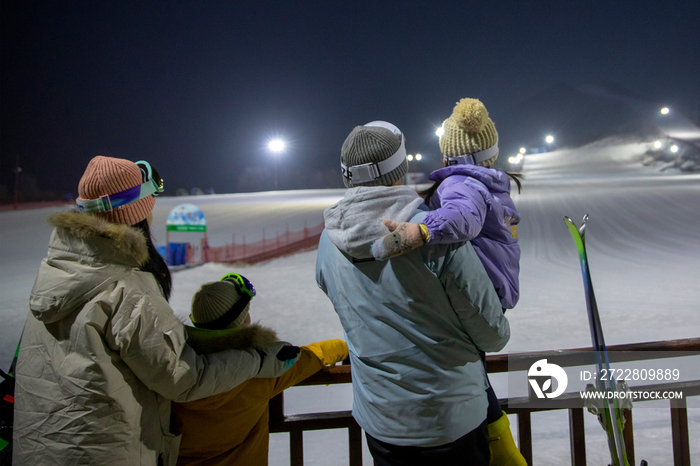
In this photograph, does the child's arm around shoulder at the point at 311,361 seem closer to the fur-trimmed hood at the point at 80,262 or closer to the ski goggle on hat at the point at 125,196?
the fur-trimmed hood at the point at 80,262

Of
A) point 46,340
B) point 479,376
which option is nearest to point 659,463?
point 479,376

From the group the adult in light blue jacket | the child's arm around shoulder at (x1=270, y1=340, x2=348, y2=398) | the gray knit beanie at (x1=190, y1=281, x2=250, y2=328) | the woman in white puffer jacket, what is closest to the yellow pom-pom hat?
the adult in light blue jacket

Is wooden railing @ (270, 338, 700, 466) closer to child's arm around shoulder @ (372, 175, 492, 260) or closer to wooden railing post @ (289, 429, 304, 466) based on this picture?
wooden railing post @ (289, 429, 304, 466)

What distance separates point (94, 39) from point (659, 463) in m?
41.0

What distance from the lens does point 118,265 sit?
1.07 metres

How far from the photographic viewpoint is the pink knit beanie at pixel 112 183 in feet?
3.82

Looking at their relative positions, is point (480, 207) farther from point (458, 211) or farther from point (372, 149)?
point (372, 149)

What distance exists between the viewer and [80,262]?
1.04 metres

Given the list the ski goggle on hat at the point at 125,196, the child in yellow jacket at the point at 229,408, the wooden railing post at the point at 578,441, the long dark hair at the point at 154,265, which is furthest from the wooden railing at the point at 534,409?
the ski goggle on hat at the point at 125,196

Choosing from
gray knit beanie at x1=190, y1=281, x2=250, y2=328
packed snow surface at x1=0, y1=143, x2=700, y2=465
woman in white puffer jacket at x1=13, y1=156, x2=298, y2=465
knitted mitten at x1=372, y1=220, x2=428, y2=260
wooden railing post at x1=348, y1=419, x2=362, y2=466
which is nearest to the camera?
knitted mitten at x1=372, y1=220, x2=428, y2=260

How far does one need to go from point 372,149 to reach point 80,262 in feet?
2.41

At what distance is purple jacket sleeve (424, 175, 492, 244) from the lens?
95 cm

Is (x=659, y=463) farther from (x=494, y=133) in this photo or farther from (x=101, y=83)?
(x=101, y=83)

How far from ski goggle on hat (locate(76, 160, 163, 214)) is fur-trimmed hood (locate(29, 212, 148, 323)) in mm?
80
